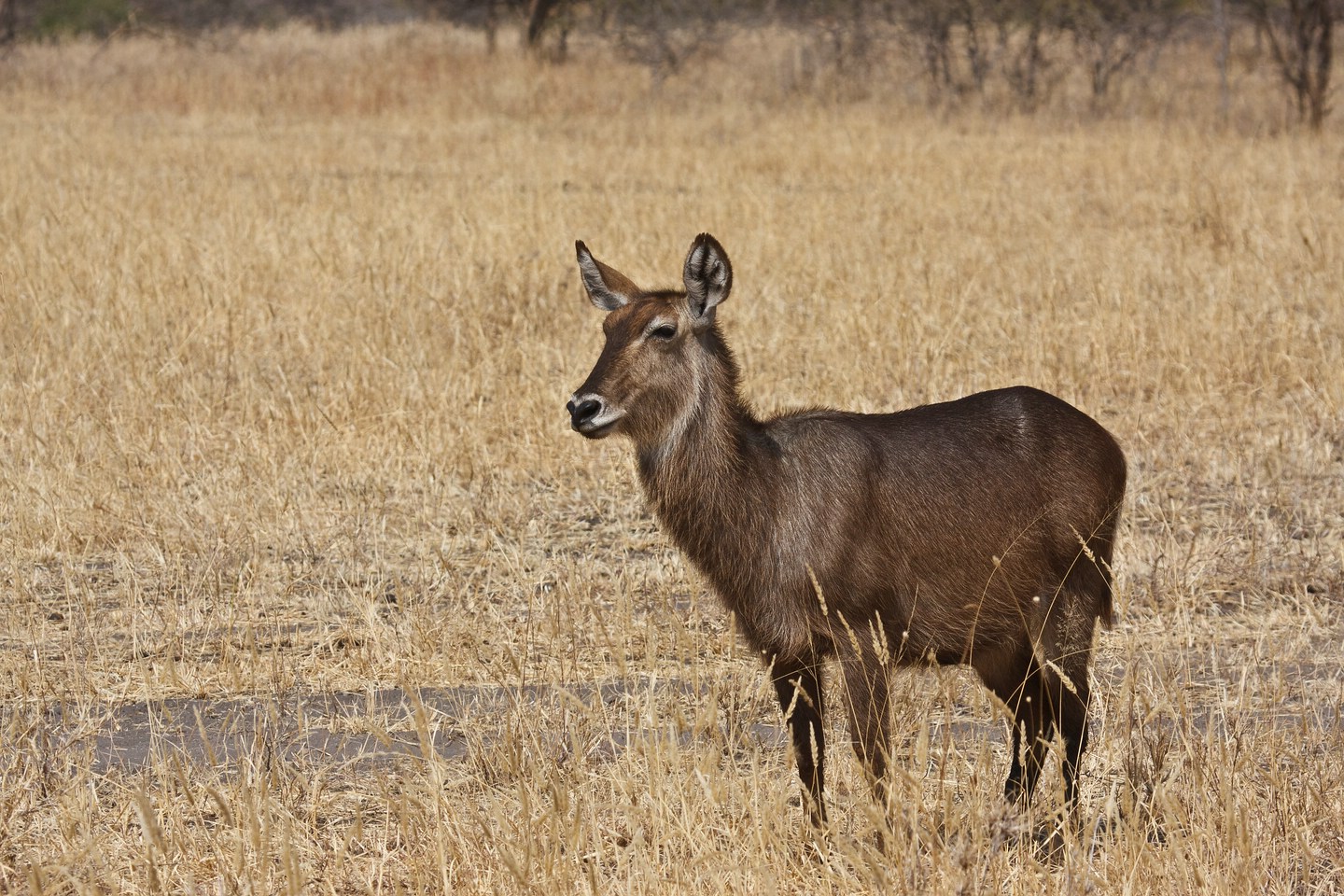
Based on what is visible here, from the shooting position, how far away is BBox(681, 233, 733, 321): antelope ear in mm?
3926

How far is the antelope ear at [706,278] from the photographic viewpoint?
12.9ft

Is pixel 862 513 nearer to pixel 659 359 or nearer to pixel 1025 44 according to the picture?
pixel 659 359

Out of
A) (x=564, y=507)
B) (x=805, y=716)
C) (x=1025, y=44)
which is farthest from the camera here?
(x=1025, y=44)

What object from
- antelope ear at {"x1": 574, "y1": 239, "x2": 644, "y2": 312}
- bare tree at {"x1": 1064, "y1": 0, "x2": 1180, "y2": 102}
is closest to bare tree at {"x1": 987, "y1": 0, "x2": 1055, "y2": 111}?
bare tree at {"x1": 1064, "y1": 0, "x2": 1180, "y2": 102}

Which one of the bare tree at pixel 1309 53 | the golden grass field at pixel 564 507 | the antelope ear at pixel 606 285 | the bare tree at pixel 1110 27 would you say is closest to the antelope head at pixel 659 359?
the antelope ear at pixel 606 285

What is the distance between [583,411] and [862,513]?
0.76 meters

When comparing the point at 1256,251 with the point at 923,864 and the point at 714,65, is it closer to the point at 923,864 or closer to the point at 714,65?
the point at 923,864

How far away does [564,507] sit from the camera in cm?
659

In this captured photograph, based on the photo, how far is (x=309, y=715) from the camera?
461 centimetres

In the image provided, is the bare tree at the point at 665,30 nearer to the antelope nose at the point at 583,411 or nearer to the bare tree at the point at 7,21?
the bare tree at the point at 7,21

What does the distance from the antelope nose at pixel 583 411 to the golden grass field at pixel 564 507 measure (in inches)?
25.1

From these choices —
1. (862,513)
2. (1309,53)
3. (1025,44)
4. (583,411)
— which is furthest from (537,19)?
(862,513)

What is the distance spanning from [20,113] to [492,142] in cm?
616

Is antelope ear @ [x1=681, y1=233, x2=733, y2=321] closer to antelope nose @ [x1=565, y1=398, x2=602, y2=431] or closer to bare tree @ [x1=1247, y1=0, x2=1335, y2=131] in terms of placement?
antelope nose @ [x1=565, y1=398, x2=602, y2=431]
